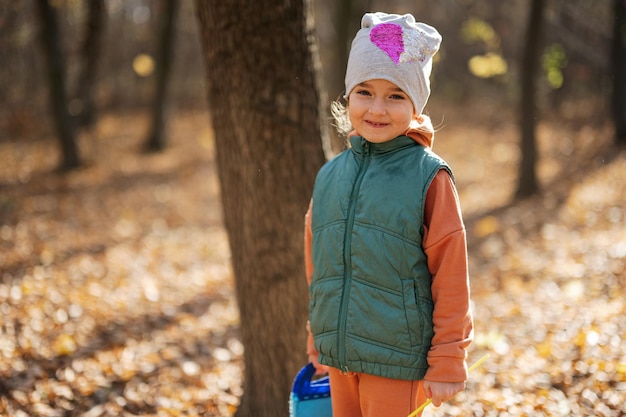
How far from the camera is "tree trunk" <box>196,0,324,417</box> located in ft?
10.3

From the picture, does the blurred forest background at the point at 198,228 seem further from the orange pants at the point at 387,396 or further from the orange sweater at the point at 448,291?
the orange pants at the point at 387,396

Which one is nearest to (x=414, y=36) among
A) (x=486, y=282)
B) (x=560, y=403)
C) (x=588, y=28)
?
(x=560, y=403)

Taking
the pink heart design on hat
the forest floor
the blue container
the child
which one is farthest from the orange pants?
the forest floor

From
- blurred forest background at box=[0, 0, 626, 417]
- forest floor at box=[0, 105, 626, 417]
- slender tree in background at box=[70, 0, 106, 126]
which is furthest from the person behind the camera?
slender tree in background at box=[70, 0, 106, 126]

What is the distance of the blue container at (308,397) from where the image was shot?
8.59 feet

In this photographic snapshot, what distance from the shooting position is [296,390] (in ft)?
8.60

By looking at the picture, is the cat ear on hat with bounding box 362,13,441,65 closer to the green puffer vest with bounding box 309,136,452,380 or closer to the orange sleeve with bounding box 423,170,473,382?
the green puffer vest with bounding box 309,136,452,380

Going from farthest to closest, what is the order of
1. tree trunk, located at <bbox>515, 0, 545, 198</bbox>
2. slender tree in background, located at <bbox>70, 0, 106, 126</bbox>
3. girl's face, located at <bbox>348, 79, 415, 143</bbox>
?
1. slender tree in background, located at <bbox>70, 0, 106, 126</bbox>
2. tree trunk, located at <bbox>515, 0, 545, 198</bbox>
3. girl's face, located at <bbox>348, 79, 415, 143</bbox>

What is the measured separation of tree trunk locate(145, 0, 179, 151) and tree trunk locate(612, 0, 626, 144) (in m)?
9.52

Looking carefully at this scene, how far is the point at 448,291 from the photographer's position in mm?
2098

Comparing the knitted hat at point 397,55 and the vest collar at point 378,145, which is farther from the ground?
the knitted hat at point 397,55

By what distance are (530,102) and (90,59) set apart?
A: 9892 mm

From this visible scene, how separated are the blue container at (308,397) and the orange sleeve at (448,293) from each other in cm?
71

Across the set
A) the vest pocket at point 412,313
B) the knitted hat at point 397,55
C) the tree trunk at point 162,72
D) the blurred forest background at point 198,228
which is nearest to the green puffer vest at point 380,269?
the vest pocket at point 412,313
